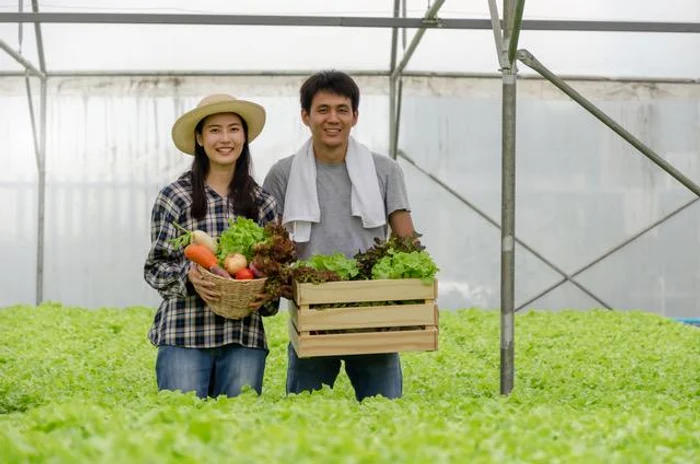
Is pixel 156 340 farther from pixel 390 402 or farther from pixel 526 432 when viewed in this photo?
pixel 526 432

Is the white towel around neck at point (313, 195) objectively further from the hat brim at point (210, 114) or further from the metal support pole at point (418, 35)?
the metal support pole at point (418, 35)

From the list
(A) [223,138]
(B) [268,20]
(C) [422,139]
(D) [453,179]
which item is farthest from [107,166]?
(A) [223,138]

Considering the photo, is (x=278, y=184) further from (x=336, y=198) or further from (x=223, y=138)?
(x=223, y=138)

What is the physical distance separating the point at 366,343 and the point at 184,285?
3.38 feet

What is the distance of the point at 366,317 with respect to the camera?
5457 mm

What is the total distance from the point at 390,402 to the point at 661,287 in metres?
11.2

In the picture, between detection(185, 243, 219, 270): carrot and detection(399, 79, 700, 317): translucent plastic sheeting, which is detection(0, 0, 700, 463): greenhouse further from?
detection(185, 243, 219, 270): carrot

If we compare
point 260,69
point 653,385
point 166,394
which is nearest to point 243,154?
point 166,394

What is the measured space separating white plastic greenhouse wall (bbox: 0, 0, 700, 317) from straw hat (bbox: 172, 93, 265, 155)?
366 inches

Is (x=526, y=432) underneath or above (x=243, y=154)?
underneath

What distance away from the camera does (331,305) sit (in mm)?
5520

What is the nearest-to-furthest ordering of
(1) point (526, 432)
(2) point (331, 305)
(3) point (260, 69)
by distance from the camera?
(1) point (526, 432) < (2) point (331, 305) < (3) point (260, 69)

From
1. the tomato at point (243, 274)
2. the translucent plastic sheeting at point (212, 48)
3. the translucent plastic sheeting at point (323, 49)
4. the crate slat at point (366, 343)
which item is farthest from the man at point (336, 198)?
the translucent plastic sheeting at point (212, 48)

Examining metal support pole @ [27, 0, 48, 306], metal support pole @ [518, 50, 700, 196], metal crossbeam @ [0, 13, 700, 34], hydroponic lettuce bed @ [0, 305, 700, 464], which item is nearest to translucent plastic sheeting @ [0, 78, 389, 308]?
metal support pole @ [27, 0, 48, 306]
